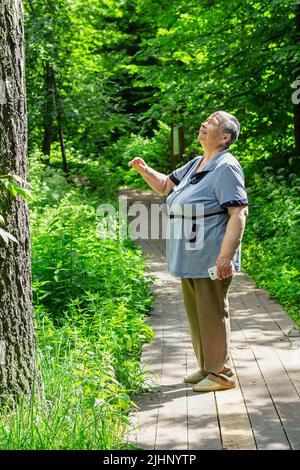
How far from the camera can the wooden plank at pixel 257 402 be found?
470 cm

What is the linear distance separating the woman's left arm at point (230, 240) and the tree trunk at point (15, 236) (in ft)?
4.65

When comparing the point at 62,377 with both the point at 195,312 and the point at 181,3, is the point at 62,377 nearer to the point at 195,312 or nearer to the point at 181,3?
the point at 195,312

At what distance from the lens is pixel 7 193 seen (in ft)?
15.3

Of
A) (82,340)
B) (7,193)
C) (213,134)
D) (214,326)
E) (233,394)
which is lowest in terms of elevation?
(233,394)

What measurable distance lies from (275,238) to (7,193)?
803 cm

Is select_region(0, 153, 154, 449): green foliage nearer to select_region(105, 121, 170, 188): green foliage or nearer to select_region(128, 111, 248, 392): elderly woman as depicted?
select_region(128, 111, 248, 392): elderly woman

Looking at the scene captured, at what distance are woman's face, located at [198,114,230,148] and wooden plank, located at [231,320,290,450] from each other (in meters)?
1.85

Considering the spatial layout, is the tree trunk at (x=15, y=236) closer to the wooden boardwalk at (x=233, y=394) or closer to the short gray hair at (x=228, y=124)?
the wooden boardwalk at (x=233, y=394)

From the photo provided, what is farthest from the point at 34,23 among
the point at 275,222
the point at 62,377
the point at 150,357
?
the point at 62,377

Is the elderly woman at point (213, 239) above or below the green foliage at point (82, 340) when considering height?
above

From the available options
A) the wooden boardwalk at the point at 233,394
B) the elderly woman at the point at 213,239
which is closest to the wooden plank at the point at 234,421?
the wooden boardwalk at the point at 233,394

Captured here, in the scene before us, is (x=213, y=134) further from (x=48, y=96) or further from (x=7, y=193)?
(x=48, y=96)

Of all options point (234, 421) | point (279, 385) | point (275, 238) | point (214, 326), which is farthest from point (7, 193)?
point (275, 238)
